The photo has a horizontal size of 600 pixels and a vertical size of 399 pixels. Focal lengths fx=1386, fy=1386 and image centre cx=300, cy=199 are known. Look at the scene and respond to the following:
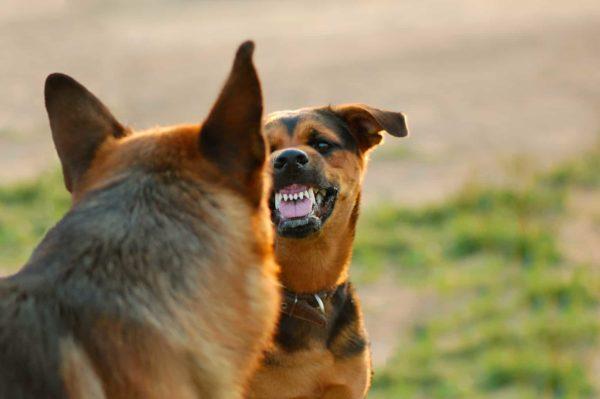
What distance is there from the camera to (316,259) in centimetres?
659

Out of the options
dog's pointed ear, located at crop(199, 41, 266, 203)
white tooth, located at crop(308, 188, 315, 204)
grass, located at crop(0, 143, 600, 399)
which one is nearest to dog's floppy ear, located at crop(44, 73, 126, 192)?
dog's pointed ear, located at crop(199, 41, 266, 203)

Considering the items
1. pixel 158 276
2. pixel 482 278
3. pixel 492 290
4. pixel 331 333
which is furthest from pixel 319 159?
pixel 482 278

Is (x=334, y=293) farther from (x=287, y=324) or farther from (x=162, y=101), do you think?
(x=162, y=101)

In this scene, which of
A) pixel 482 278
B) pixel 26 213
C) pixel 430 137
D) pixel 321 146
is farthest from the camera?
pixel 430 137

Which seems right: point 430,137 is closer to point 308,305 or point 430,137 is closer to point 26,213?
point 26,213

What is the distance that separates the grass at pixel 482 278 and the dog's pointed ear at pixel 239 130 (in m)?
6.89

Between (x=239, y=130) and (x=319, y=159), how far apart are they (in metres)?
2.73

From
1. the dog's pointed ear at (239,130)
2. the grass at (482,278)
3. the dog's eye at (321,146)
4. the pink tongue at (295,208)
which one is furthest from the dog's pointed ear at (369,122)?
the grass at (482,278)

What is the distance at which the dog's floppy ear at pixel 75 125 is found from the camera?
4262 millimetres

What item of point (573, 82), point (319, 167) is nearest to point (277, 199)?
point (319, 167)

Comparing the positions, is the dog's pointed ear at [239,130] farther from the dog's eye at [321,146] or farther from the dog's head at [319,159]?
the dog's eye at [321,146]

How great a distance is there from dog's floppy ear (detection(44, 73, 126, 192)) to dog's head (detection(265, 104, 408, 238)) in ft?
6.91

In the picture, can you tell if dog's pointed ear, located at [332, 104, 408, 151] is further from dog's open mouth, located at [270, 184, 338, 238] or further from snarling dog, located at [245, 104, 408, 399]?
dog's open mouth, located at [270, 184, 338, 238]

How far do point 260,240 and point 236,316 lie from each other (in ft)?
0.79
